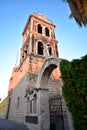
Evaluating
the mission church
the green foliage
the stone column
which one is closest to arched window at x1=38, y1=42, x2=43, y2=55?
the mission church

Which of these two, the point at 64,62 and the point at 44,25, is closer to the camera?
the point at 64,62

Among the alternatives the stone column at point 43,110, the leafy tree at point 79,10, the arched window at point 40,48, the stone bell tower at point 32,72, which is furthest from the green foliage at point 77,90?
the arched window at point 40,48

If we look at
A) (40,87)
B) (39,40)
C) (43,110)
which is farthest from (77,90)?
(39,40)

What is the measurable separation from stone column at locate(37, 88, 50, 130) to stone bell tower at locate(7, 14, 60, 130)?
0.64 feet

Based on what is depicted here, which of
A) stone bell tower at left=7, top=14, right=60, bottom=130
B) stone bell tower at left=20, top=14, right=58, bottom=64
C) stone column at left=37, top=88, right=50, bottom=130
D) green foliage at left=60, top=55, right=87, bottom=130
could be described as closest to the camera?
green foliage at left=60, top=55, right=87, bottom=130

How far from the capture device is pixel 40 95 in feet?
28.7

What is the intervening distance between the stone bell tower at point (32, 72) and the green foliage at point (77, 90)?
10.9 ft

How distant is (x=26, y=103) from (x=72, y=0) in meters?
9.51

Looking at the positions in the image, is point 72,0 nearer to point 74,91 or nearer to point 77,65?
point 77,65

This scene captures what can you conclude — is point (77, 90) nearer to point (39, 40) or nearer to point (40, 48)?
point (40, 48)

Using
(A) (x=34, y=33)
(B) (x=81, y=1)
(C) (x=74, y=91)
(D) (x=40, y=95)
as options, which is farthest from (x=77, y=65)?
(A) (x=34, y=33)

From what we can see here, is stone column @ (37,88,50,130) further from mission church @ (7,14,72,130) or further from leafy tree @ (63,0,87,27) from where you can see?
leafy tree @ (63,0,87,27)

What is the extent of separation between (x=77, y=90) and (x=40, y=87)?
4.13m

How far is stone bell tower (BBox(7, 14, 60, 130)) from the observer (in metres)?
10.1
